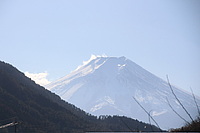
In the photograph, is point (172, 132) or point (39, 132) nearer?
point (172, 132)

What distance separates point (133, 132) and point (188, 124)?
1.79 m

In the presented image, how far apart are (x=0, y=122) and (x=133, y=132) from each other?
19961 centimetres

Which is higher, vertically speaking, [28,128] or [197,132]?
[28,128]

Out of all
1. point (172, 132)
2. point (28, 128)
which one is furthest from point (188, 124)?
point (28, 128)

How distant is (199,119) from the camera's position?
992 centimetres

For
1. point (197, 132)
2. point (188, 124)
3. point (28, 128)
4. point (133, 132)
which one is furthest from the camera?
point (28, 128)

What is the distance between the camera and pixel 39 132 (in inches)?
7854

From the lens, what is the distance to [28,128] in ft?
650

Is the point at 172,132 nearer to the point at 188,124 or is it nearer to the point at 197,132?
the point at 188,124

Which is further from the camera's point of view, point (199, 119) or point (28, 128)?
point (28, 128)

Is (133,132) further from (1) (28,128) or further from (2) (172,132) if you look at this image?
(1) (28,128)

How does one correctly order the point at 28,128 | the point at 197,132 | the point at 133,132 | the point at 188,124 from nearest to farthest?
1. the point at 197,132
2. the point at 133,132
3. the point at 188,124
4. the point at 28,128

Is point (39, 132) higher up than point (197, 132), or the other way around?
point (39, 132)

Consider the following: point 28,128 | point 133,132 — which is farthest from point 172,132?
point 28,128
